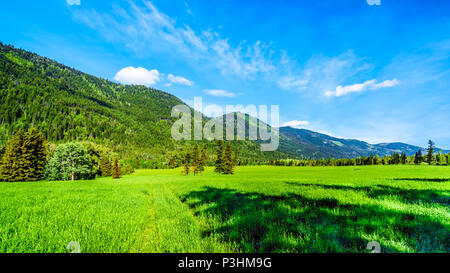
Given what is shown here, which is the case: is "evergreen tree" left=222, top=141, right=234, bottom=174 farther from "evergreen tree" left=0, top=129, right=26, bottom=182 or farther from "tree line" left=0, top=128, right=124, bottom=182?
"evergreen tree" left=0, top=129, right=26, bottom=182

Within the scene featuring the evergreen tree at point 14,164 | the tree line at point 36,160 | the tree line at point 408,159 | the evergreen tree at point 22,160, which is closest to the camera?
the evergreen tree at point 14,164

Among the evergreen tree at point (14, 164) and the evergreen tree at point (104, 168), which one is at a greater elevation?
the evergreen tree at point (14, 164)

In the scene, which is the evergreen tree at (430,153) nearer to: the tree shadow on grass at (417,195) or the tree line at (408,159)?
the tree line at (408,159)

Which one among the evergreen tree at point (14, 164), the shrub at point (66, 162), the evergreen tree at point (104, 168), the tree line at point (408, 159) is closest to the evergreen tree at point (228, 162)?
the shrub at point (66, 162)

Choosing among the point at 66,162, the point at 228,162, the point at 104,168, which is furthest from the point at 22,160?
the point at 228,162

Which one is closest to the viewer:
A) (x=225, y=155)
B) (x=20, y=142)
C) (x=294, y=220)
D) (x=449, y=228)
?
(x=449, y=228)

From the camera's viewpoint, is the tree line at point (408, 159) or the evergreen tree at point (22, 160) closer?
the evergreen tree at point (22, 160)

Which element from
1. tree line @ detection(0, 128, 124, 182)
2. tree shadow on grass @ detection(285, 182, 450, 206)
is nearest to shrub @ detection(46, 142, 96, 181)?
→ tree line @ detection(0, 128, 124, 182)

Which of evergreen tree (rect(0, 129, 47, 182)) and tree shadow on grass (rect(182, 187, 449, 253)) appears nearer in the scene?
tree shadow on grass (rect(182, 187, 449, 253))
